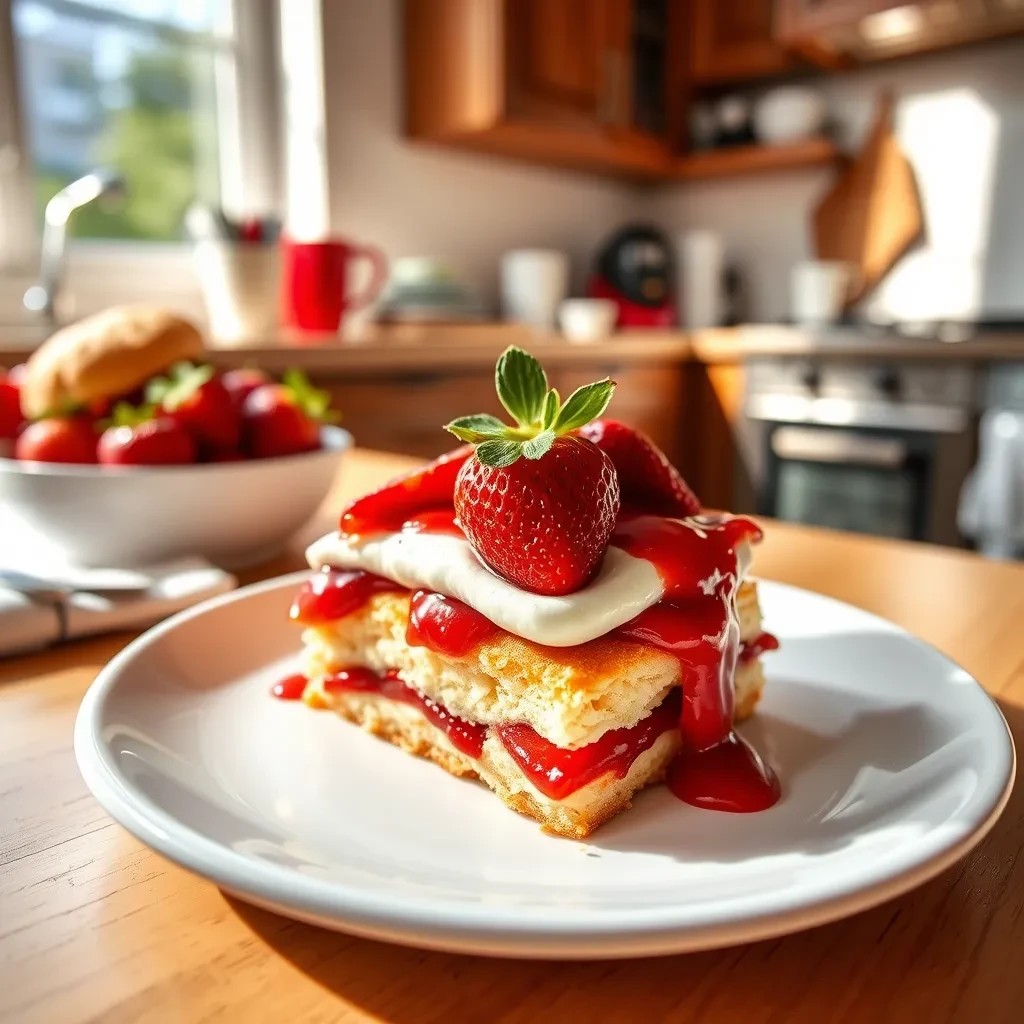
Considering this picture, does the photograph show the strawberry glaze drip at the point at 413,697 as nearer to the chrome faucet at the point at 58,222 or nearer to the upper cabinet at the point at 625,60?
the chrome faucet at the point at 58,222

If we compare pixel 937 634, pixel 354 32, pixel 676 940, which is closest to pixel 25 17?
pixel 354 32

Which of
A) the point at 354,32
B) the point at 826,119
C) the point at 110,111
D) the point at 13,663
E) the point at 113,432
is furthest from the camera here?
the point at 826,119

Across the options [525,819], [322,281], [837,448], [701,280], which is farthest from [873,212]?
[525,819]

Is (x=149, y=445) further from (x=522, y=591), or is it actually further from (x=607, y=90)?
(x=607, y=90)

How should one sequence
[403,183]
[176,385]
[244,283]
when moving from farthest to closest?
1. [403,183]
2. [244,283]
3. [176,385]

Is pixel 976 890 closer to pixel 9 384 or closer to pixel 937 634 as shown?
pixel 937 634

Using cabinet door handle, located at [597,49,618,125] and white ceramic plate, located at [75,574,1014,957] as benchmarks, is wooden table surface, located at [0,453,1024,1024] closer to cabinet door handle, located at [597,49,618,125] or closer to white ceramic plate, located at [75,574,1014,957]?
white ceramic plate, located at [75,574,1014,957]

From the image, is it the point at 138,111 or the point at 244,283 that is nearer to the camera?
the point at 244,283

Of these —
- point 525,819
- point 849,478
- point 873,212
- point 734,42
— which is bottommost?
point 849,478
